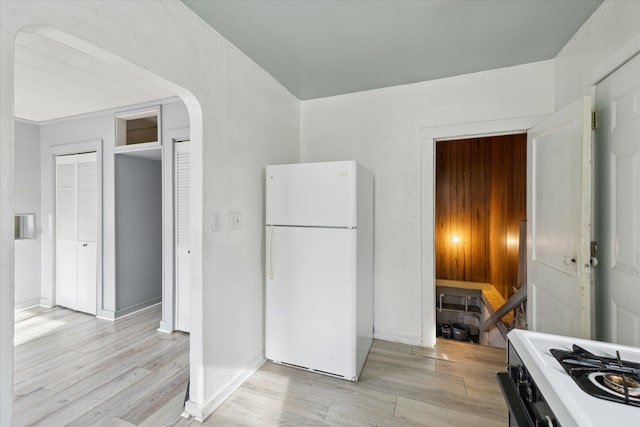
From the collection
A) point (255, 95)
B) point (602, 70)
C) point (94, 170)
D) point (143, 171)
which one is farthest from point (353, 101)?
point (94, 170)

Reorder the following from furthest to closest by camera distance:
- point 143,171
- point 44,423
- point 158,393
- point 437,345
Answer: point 143,171 < point 437,345 < point 158,393 < point 44,423

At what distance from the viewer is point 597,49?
1.72 meters

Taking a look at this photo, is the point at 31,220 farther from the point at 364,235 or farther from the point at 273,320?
the point at 364,235

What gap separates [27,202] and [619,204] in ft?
18.7

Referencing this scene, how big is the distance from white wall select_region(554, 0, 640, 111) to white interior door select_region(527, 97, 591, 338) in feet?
0.82

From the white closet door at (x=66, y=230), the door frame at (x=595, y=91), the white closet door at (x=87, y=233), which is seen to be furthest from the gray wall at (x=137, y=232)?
the door frame at (x=595, y=91)

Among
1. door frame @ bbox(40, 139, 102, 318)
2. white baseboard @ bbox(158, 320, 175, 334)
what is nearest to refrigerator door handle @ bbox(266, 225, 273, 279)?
white baseboard @ bbox(158, 320, 175, 334)

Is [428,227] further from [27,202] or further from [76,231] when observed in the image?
[27,202]

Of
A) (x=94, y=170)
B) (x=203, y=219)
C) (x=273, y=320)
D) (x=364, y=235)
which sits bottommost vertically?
(x=273, y=320)

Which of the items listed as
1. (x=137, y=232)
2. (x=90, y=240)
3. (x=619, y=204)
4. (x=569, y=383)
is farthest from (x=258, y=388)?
(x=90, y=240)

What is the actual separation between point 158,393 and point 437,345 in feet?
7.64

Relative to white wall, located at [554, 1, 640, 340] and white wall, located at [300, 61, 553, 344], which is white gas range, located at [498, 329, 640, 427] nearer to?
white wall, located at [554, 1, 640, 340]

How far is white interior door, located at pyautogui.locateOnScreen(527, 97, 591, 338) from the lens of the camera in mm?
1582

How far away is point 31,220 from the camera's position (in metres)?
3.41
